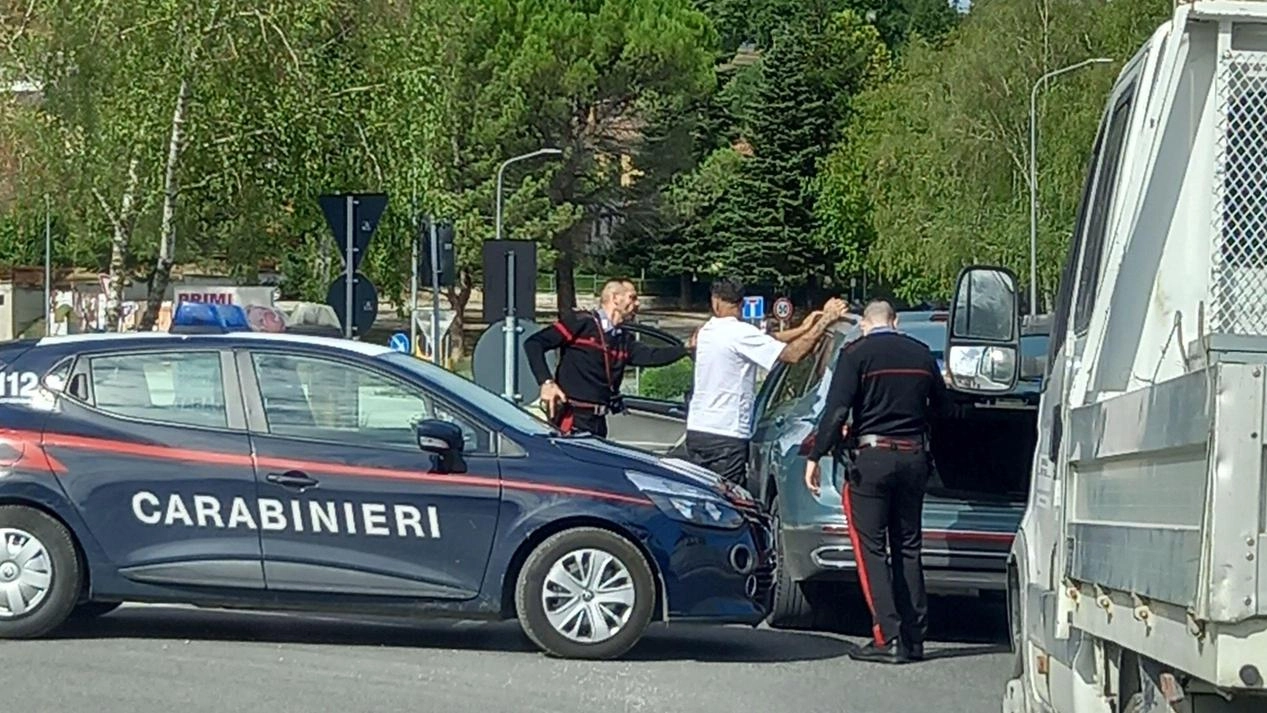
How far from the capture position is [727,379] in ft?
39.3

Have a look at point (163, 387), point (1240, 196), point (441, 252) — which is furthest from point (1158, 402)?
point (441, 252)

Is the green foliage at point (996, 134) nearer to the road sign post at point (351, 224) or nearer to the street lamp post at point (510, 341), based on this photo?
the street lamp post at point (510, 341)

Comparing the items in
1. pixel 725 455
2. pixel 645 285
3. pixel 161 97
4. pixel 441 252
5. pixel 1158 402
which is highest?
pixel 161 97

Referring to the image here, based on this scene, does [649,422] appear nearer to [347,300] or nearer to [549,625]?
[347,300]

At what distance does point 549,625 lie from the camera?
9758 mm

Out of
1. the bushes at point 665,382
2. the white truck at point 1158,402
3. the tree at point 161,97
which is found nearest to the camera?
the white truck at point 1158,402

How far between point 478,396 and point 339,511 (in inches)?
38.7

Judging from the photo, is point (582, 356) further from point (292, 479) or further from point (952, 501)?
point (292, 479)

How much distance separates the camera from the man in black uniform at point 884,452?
10.0m

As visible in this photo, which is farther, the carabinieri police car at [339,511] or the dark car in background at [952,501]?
the dark car in background at [952,501]

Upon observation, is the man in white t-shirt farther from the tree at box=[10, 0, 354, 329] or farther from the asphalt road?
the tree at box=[10, 0, 354, 329]

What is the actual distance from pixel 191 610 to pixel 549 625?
284cm

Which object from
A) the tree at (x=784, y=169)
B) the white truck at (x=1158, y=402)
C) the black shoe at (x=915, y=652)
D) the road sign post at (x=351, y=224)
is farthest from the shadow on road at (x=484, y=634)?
the tree at (x=784, y=169)

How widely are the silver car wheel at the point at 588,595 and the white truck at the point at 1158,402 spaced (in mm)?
2849
